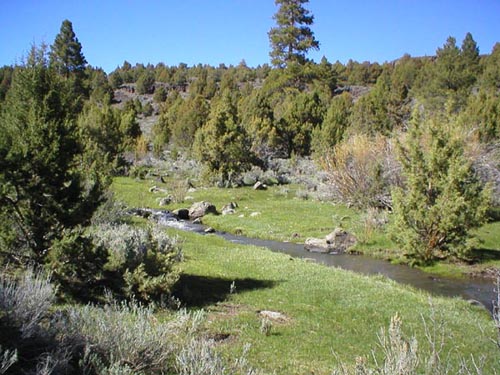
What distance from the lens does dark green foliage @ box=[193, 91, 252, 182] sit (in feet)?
136

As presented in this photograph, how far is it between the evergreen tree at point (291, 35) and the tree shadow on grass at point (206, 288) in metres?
61.3

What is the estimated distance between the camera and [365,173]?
29406 mm

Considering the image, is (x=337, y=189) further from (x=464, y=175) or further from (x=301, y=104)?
(x=301, y=104)

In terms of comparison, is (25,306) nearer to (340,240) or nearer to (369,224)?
(340,240)

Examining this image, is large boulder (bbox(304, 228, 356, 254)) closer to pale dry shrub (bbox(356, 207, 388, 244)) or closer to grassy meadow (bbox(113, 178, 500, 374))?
pale dry shrub (bbox(356, 207, 388, 244))

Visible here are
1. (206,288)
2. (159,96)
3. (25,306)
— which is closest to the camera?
(25,306)

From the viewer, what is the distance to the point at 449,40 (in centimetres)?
6738

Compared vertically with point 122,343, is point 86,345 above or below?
above

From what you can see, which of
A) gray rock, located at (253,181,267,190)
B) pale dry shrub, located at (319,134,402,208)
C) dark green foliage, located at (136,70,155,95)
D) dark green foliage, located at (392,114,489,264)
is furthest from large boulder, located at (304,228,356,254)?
dark green foliage, located at (136,70,155,95)

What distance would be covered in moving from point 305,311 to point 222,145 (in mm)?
31146

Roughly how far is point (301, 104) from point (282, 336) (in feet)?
167

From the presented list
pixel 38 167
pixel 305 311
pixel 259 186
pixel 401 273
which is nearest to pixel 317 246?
pixel 401 273

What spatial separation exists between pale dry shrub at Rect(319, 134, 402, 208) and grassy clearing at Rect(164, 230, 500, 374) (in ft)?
39.5

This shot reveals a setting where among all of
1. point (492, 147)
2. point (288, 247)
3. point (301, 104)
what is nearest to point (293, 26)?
point (301, 104)
